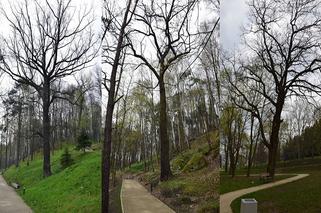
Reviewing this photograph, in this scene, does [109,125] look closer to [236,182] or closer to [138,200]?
[138,200]

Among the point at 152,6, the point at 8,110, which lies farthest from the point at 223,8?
the point at 8,110

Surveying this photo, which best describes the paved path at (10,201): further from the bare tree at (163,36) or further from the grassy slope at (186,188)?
the bare tree at (163,36)

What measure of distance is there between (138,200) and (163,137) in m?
0.55

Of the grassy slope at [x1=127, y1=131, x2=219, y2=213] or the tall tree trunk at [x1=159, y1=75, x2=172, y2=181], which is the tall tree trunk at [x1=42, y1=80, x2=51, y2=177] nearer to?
the grassy slope at [x1=127, y1=131, x2=219, y2=213]

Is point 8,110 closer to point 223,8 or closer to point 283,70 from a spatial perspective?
point 223,8

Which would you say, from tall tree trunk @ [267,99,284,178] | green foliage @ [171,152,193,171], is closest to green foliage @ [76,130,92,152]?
green foliage @ [171,152,193,171]

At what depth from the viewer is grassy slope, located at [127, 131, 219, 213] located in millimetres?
2639

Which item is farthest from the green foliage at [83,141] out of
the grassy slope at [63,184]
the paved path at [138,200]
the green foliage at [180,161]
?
the green foliage at [180,161]

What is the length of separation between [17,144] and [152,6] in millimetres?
1773

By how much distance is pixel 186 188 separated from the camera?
266cm

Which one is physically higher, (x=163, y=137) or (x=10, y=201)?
(x=163, y=137)

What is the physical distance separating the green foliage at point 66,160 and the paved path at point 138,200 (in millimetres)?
639

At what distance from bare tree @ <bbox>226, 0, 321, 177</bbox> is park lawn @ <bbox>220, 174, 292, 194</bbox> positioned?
0.52ft

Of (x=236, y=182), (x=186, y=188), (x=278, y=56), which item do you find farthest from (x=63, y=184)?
(x=278, y=56)
